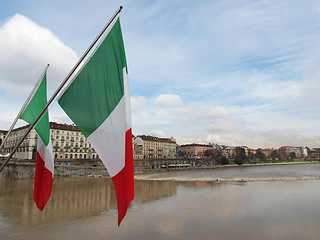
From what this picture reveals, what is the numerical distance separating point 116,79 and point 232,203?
22268mm

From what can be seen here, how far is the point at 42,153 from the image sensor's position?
6660 millimetres

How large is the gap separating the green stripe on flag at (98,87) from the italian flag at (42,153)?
174cm

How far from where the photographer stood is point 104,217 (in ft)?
60.4

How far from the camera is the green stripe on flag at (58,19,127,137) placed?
5.05 meters

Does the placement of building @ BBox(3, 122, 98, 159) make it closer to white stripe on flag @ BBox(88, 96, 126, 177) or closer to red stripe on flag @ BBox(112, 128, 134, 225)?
white stripe on flag @ BBox(88, 96, 126, 177)

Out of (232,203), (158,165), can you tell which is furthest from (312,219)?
(158,165)

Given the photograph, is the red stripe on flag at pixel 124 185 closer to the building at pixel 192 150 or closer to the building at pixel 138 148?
the building at pixel 138 148

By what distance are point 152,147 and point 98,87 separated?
127 meters

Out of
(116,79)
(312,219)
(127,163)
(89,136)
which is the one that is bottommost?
(312,219)

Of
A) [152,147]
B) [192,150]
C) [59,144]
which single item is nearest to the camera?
[59,144]

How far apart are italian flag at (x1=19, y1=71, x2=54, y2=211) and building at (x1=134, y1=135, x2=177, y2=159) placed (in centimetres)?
10800

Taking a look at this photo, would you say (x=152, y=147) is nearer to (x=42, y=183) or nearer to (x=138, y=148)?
(x=138, y=148)

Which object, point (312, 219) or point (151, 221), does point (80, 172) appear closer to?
point (151, 221)

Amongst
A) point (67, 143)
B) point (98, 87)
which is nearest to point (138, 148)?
point (67, 143)
